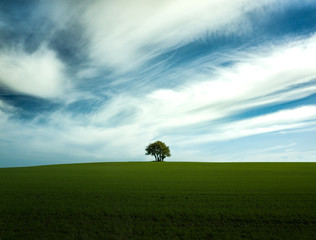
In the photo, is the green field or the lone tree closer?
the green field

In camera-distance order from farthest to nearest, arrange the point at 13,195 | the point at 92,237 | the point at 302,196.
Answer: the point at 13,195 < the point at 302,196 < the point at 92,237

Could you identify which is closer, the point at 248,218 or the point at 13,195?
the point at 248,218

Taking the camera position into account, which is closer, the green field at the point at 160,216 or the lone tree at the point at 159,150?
the green field at the point at 160,216

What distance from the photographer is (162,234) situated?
A: 724 cm

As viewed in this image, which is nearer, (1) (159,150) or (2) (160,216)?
(2) (160,216)

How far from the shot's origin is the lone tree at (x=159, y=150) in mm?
70938

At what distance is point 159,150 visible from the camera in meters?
70.9

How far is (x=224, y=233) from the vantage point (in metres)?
7.36

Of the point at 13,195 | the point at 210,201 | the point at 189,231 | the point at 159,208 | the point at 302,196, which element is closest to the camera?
the point at 189,231

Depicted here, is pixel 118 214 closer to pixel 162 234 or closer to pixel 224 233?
pixel 162 234

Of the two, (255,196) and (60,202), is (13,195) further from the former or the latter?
(255,196)

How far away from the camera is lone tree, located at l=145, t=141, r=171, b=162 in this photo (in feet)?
233

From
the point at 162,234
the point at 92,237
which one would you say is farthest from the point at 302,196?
the point at 92,237

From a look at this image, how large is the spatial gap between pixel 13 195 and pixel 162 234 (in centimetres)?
1181
